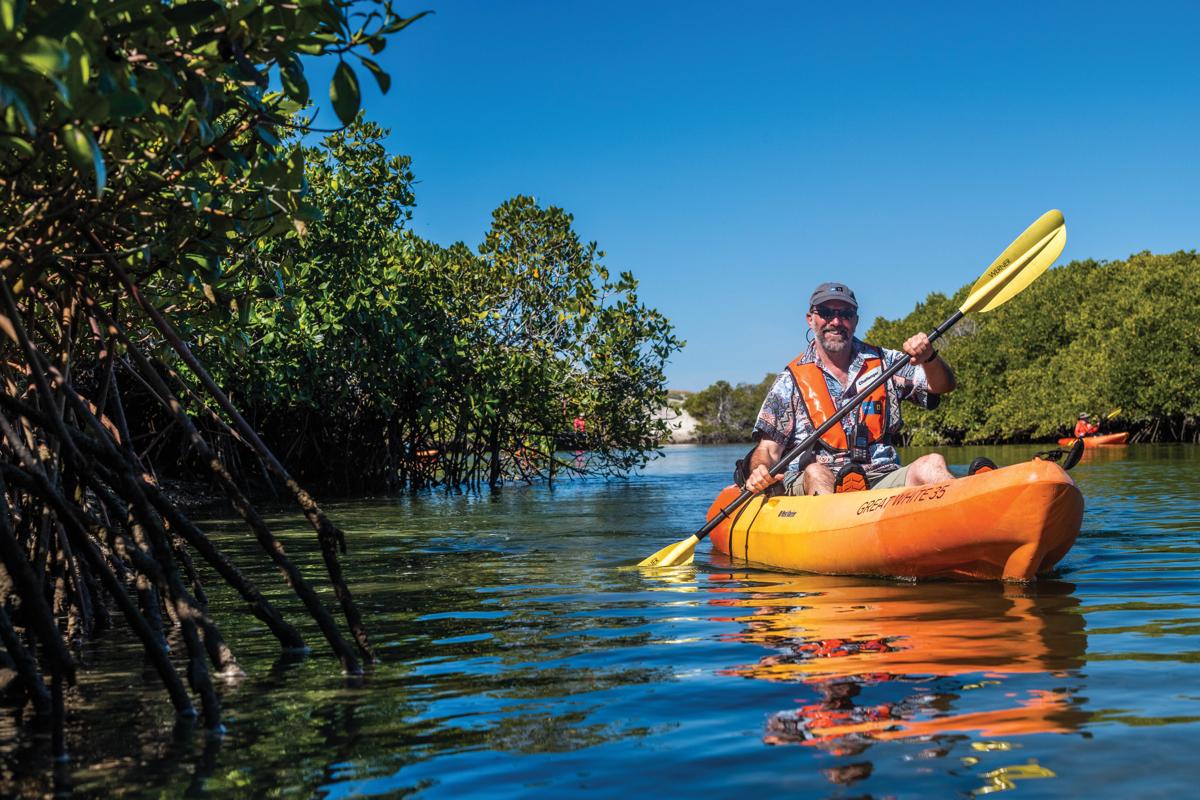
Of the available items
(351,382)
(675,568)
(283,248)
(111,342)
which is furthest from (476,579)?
(351,382)

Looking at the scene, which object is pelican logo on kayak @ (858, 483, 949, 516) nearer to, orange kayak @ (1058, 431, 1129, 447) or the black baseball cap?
the black baseball cap

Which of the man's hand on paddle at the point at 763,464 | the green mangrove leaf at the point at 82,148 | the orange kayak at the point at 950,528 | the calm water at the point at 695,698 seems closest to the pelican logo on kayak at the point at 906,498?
the orange kayak at the point at 950,528

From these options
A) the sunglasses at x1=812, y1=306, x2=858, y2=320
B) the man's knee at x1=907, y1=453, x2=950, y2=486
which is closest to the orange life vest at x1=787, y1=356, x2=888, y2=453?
the sunglasses at x1=812, y1=306, x2=858, y2=320

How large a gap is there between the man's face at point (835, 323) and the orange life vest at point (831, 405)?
194mm

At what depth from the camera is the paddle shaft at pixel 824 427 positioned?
796 cm

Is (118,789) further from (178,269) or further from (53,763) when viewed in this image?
(178,269)

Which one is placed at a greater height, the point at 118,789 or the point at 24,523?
the point at 24,523

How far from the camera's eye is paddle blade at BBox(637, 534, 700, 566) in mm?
8516

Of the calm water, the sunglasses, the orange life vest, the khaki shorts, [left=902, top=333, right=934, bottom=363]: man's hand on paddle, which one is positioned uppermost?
the sunglasses

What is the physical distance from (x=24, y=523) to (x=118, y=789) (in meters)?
3.59

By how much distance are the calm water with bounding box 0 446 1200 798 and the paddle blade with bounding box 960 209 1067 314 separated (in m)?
2.12

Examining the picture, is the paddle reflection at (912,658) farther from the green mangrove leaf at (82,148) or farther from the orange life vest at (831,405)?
the green mangrove leaf at (82,148)

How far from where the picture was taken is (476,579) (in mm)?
8039

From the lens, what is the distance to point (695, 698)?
4160 millimetres
